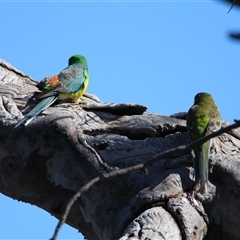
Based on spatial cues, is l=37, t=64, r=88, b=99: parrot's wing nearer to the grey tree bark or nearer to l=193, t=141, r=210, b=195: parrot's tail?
the grey tree bark

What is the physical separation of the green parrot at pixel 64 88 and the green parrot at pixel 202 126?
2.94 feet

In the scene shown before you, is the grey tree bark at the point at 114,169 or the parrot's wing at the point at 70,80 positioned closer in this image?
the grey tree bark at the point at 114,169

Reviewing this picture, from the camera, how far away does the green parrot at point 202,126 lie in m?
3.11

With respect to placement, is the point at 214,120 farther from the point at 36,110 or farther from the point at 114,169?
the point at 36,110

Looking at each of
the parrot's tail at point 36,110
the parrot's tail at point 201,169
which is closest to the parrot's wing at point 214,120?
the parrot's tail at point 201,169

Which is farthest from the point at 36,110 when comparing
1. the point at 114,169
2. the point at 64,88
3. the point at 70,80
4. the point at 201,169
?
the point at 70,80

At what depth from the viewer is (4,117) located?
3717 millimetres

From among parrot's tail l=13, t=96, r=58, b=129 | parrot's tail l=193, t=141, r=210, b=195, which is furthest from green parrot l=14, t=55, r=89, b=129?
parrot's tail l=193, t=141, r=210, b=195

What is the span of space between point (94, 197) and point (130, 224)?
1.57 ft

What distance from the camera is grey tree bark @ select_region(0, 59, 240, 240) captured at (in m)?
3.06

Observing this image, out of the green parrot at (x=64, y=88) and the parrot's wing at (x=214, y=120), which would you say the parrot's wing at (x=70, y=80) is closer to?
the green parrot at (x=64, y=88)

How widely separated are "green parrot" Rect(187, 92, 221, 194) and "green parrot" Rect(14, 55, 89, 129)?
896 mm

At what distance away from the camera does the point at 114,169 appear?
3.35 meters

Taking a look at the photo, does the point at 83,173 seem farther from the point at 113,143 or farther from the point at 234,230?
the point at 234,230
